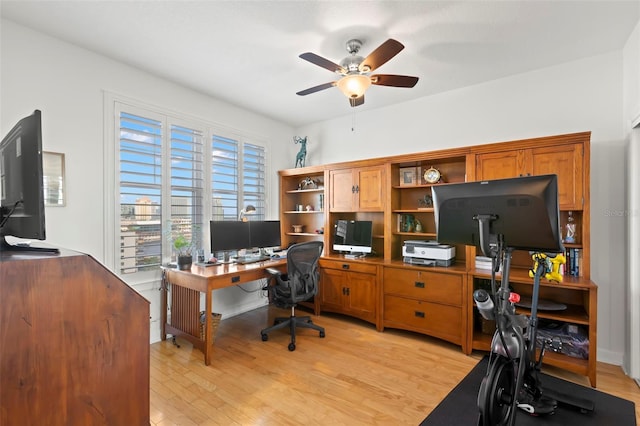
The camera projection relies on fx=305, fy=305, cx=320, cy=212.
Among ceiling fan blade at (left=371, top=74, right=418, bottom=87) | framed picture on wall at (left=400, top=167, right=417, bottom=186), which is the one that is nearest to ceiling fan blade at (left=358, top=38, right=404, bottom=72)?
ceiling fan blade at (left=371, top=74, right=418, bottom=87)

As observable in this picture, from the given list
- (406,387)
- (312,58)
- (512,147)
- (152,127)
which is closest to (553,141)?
(512,147)

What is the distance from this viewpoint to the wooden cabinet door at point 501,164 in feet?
9.16

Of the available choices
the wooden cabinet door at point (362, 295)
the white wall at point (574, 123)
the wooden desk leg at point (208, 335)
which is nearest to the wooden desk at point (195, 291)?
the wooden desk leg at point (208, 335)

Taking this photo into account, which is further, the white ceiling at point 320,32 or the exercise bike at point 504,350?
the white ceiling at point 320,32

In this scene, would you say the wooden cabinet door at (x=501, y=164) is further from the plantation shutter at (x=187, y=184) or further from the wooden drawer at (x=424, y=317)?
the plantation shutter at (x=187, y=184)

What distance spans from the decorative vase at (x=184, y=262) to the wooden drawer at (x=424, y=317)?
2.14 m

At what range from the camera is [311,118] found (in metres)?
4.55

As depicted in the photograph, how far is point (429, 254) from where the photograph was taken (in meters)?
3.24

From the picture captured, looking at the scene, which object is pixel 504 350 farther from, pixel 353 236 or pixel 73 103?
pixel 73 103

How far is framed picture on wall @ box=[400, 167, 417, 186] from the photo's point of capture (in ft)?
12.0

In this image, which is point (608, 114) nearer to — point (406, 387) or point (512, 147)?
point (512, 147)

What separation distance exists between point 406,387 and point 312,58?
2541 millimetres

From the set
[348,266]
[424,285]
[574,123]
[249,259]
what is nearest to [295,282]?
[249,259]

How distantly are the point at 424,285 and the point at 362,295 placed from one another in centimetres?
77
